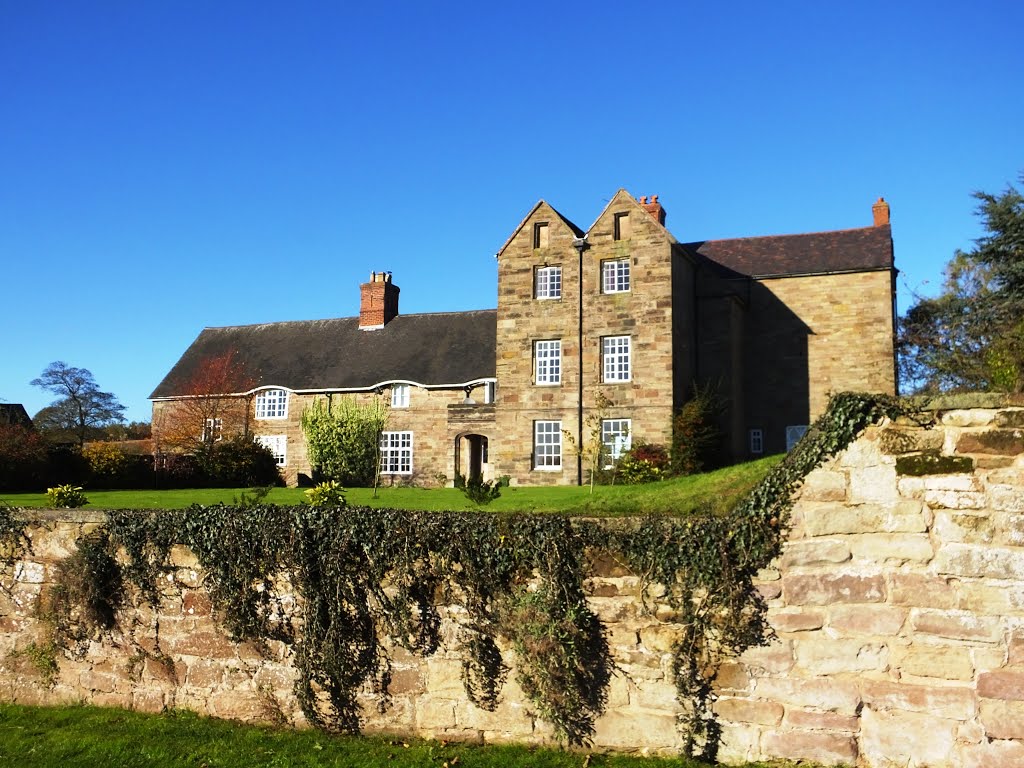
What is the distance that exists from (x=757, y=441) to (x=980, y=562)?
29.2 m

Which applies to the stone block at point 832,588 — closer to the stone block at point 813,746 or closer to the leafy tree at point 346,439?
the stone block at point 813,746

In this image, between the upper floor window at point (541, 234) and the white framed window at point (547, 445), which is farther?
the upper floor window at point (541, 234)

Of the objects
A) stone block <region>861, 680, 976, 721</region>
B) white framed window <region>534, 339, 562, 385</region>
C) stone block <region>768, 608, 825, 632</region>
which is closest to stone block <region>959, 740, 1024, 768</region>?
stone block <region>861, 680, 976, 721</region>

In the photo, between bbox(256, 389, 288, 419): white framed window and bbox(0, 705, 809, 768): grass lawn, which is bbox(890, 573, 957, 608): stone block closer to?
bbox(0, 705, 809, 768): grass lawn

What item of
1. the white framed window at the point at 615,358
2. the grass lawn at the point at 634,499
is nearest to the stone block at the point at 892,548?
the grass lawn at the point at 634,499

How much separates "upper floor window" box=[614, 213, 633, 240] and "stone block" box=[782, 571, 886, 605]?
24.1 m

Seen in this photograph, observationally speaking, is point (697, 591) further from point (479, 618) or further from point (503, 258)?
point (503, 258)

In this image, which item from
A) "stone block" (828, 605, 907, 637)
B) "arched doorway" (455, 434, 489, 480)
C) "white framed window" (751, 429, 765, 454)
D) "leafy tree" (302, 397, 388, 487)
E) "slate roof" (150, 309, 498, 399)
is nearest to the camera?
"stone block" (828, 605, 907, 637)

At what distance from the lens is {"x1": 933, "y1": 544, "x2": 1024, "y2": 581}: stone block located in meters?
6.65

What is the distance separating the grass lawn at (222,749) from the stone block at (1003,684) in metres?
1.93

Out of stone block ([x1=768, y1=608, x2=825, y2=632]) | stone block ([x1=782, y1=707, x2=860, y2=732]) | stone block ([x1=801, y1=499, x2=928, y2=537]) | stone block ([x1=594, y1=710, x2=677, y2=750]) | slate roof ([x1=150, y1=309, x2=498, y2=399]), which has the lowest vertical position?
stone block ([x1=594, y1=710, x2=677, y2=750])

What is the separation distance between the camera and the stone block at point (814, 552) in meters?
7.11

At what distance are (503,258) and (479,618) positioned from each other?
2455 cm

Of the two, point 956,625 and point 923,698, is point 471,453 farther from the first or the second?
point 956,625
